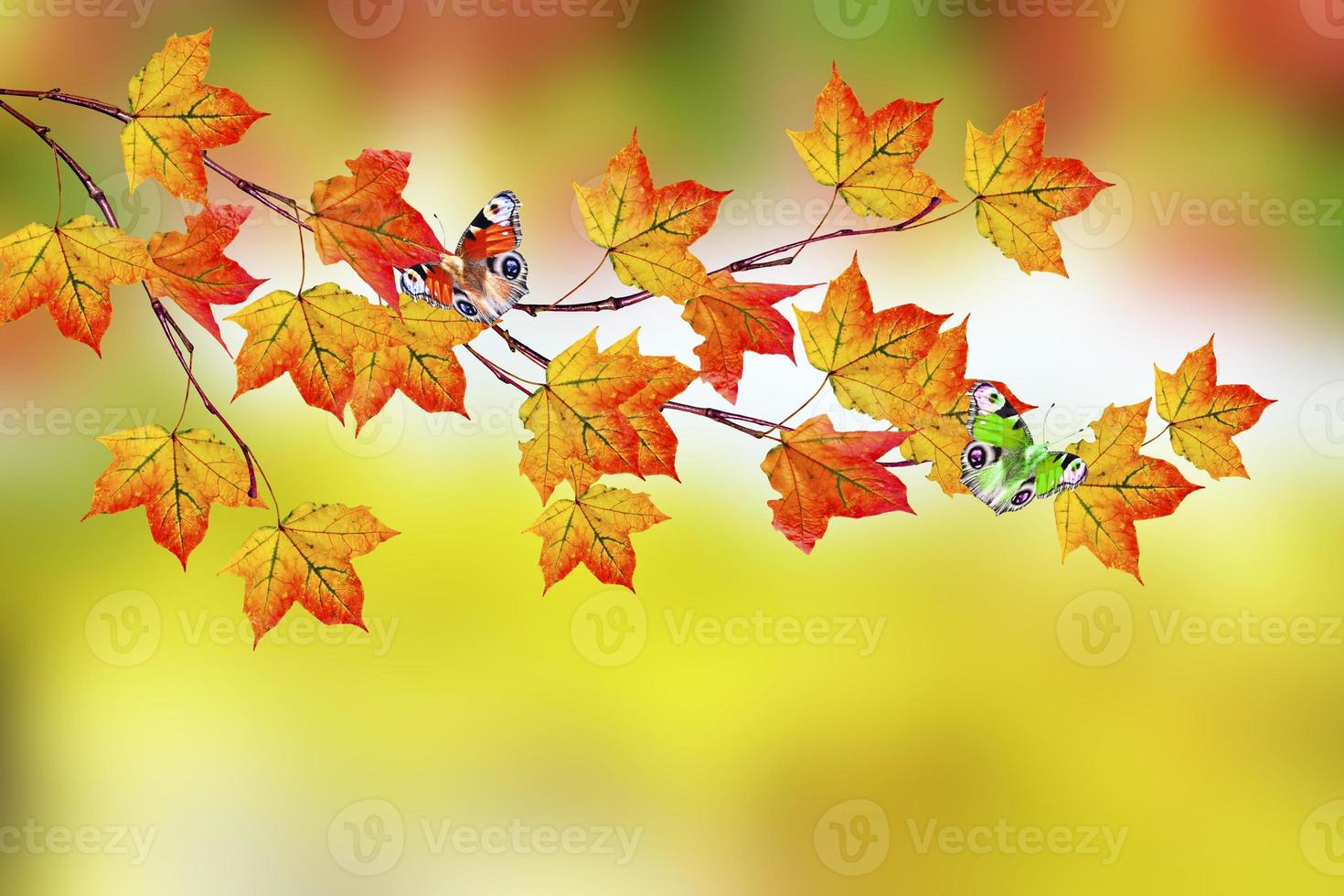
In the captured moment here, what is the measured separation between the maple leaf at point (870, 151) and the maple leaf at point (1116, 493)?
27cm

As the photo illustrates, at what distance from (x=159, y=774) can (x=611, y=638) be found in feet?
1.67

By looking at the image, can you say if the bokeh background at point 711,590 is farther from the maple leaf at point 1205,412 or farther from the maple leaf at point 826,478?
the maple leaf at point 826,478

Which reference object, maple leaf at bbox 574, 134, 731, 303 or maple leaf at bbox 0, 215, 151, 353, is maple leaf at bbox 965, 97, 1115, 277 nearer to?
maple leaf at bbox 574, 134, 731, 303

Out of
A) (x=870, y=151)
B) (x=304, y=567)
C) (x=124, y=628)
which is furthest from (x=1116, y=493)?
(x=124, y=628)

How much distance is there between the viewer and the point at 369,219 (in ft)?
2.30

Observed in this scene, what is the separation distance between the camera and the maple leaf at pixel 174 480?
0.83 meters

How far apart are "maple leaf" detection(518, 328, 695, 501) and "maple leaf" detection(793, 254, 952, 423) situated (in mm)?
119

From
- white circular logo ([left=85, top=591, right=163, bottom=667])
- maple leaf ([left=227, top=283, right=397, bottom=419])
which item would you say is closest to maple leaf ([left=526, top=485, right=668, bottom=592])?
maple leaf ([left=227, top=283, right=397, bottom=419])

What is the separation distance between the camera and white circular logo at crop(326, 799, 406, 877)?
1.11 m

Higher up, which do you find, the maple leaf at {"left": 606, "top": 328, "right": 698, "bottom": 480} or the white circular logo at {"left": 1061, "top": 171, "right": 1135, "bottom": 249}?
the white circular logo at {"left": 1061, "top": 171, "right": 1135, "bottom": 249}

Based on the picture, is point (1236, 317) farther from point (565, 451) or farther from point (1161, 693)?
point (565, 451)

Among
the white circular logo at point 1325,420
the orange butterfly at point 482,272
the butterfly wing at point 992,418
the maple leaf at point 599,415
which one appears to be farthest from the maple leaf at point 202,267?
the white circular logo at point 1325,420

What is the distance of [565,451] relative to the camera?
0.77 m

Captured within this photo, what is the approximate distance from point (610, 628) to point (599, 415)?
0.40 m
